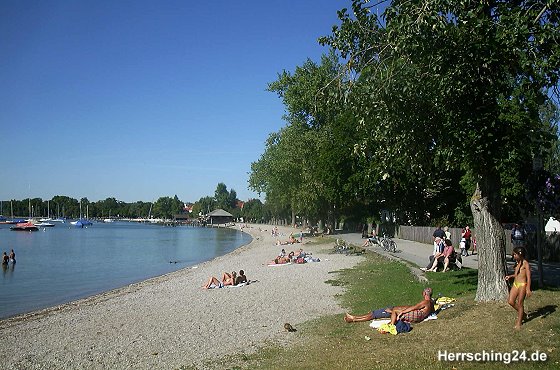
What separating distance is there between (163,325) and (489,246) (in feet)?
30.2

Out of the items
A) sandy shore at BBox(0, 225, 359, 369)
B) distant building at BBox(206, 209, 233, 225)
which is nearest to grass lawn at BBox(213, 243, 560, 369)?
sandy shore at BBox(0, 225, 359, 369)

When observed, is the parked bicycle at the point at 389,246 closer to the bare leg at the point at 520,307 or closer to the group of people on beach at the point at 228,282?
the group of people on beach at the point at 228,282

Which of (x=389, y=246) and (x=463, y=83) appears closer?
(x=463, y=83)

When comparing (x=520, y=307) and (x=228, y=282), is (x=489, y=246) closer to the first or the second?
(x=520, y=307)

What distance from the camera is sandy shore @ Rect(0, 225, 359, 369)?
1110 cm

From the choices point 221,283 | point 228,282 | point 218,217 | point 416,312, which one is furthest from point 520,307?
point 218,217

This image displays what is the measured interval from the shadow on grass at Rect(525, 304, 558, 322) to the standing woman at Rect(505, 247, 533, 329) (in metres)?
0.13

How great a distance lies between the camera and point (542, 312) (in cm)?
891

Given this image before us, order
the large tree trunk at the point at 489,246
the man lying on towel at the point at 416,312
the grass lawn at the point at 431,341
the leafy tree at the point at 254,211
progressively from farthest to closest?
1. the leafy tree at the point at 254,211
2. the large tree trunk at the point at 489,246
3. the man lying on towel at the point at 416,312
4. the grass lawn at the point at 431,341

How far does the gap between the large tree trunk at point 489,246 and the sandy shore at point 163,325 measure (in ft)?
14.8

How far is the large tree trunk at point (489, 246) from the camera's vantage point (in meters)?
10.3

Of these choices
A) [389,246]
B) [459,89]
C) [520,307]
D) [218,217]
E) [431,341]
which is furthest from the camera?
[218,217]

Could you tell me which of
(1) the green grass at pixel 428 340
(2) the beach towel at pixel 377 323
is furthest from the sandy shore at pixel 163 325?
(2) the beach towel at pixel 377 323

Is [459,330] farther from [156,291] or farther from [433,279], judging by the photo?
[156,291]
